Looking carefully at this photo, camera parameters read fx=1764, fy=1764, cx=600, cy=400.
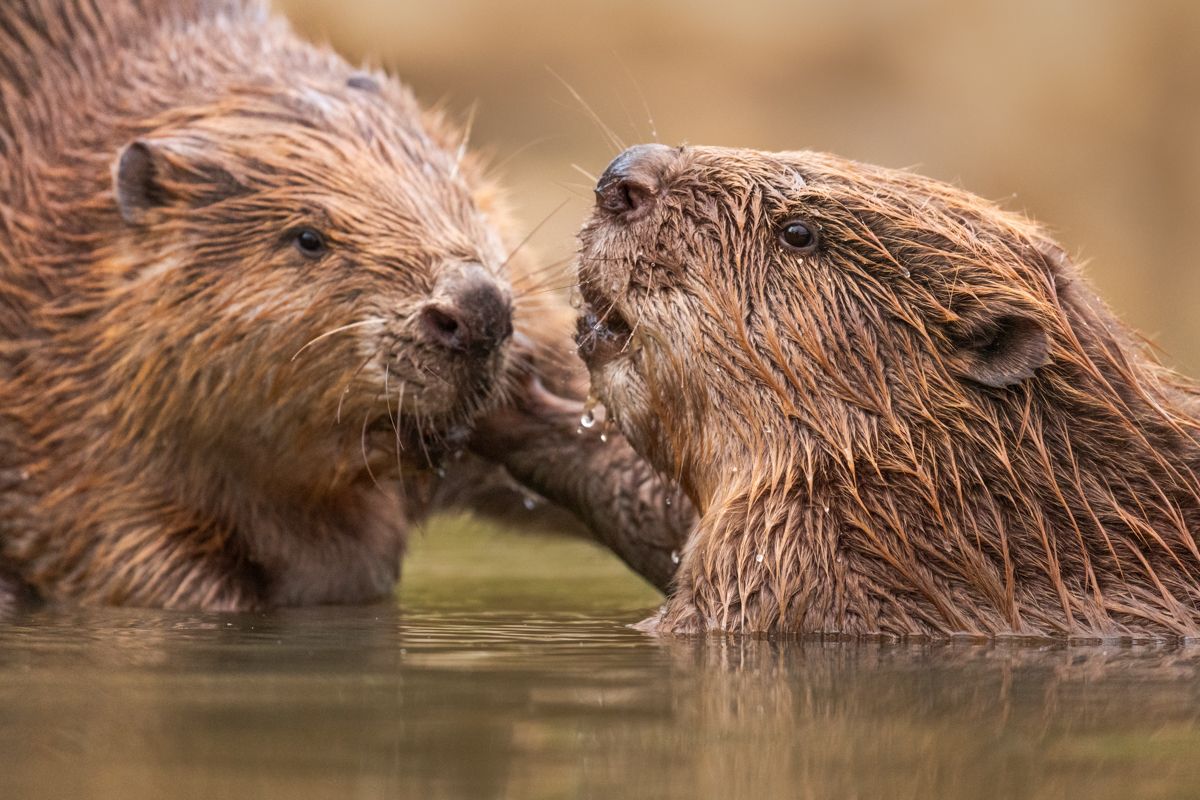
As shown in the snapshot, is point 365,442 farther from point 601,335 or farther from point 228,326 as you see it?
point 601,335

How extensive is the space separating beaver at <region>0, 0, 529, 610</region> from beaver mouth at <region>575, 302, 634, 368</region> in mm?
286

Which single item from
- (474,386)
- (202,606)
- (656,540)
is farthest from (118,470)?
(656,540)

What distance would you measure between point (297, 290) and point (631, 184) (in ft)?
3.64

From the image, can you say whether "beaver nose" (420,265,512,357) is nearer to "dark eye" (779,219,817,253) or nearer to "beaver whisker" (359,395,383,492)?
"beaver whisker" (359,395,383,492)

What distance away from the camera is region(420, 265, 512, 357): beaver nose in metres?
4.79

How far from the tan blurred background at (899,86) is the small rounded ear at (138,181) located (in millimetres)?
7806

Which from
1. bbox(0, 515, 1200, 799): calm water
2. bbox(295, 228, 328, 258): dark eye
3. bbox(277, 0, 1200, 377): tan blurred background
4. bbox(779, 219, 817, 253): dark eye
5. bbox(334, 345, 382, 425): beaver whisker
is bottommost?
bbox(0, 515, 1200, 799): calm water

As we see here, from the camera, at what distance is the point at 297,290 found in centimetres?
508

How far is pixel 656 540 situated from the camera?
17.5 ft

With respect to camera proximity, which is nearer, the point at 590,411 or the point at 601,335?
the point at 601,335

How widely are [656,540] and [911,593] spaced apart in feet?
4.09

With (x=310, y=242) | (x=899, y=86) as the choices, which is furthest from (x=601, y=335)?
(x=899, y=86)

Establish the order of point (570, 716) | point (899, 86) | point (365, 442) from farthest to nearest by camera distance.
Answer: point (899, 86) → point (365, 442) → point (570, 716)

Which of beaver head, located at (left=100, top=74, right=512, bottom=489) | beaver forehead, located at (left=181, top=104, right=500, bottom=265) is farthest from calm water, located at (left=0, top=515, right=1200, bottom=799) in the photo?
beaver forehead, located at (left=181, top=104, right=500, bottom=265)
